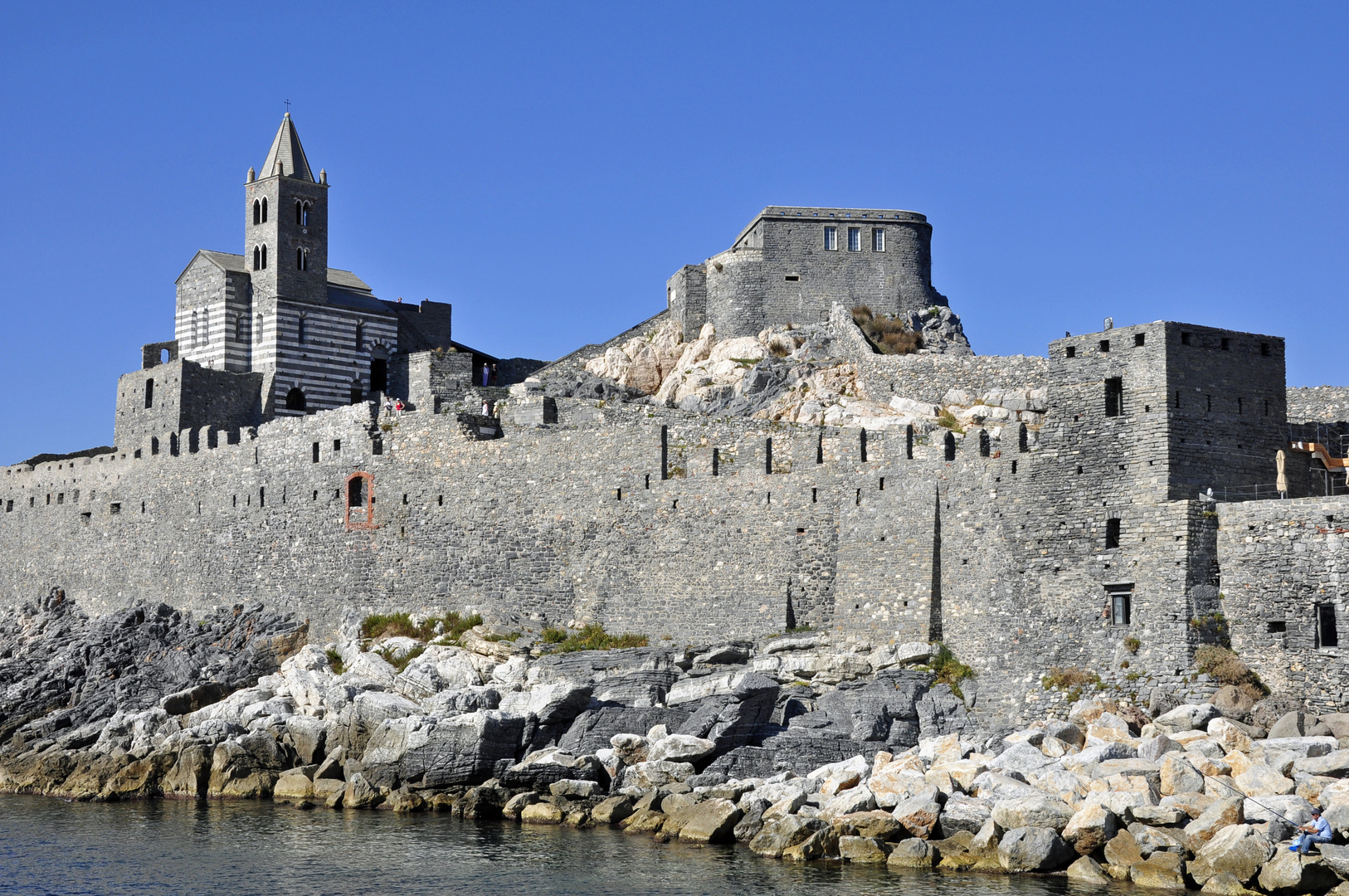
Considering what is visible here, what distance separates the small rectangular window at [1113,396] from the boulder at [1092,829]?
9.12 meters

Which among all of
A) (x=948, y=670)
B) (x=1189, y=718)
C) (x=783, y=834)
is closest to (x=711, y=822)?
(x=783, y=834)

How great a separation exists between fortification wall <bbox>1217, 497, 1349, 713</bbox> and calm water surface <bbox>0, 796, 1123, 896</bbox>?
6.96 m

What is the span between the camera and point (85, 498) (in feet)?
193

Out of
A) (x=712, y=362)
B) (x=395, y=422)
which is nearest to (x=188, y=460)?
(x=395, y=422)

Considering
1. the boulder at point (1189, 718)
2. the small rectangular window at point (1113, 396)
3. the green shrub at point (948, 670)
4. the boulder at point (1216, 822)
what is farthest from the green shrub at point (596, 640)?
the boulder at point (1216, 822)

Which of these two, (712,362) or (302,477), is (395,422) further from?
(712,362)

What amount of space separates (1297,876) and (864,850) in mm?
7627

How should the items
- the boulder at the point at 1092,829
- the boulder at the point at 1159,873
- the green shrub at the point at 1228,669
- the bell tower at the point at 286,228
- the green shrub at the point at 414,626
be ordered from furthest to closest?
1. the bell tower at the point at 286,228
2. the green shrub at the point at 414,626
3. the green shrub at the point at 1228,669
4. the boulder at the point at 1092,829
5. the boulder at the point at 1159,873

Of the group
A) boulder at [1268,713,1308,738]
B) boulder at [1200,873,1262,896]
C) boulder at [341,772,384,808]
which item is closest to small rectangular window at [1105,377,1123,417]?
boulder at [1268,713,1308,738]

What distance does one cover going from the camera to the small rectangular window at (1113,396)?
3500 cm

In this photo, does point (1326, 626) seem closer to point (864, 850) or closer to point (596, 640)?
point (864, 850)

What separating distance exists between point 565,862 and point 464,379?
27.8 metres

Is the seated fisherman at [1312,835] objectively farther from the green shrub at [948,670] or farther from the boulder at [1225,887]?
the green shrub at [948,670]

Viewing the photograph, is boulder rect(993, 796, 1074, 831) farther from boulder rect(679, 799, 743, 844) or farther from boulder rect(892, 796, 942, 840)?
boulder rect(679, 799, 743, 844)
